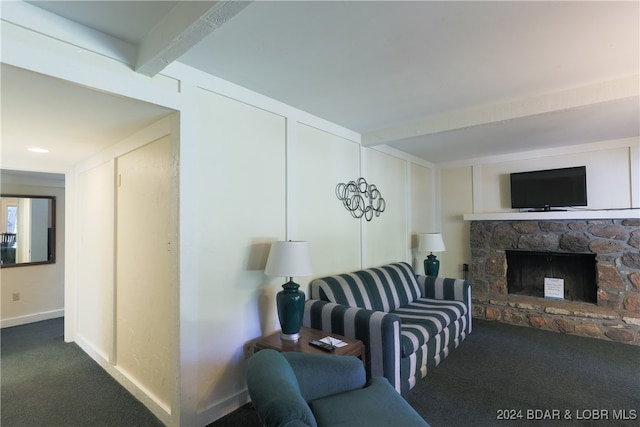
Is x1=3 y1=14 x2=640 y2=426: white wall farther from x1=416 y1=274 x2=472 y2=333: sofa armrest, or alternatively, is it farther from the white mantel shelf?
x1=416 y1=274 x2=472 y2=333: sofa armrest

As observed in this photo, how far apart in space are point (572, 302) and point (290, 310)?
12.4ft

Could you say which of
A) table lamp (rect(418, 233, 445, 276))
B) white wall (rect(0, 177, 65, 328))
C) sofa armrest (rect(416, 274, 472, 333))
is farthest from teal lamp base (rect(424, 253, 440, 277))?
white wall (rect(0, 177, 65, 328))

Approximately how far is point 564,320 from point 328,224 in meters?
3.11

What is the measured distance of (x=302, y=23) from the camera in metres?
1.59

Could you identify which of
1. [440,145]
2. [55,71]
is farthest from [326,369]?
[440,145]

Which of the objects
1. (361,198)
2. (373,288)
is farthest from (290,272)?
(361,198)

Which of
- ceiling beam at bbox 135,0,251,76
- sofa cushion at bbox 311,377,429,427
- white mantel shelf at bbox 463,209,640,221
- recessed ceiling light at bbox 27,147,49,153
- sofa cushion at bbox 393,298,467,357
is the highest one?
ceiling beam at bbox 135,0,251,76

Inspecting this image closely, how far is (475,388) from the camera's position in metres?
2.46

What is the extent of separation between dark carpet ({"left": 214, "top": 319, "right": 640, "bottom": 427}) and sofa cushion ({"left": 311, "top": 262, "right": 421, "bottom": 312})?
2.32 ft

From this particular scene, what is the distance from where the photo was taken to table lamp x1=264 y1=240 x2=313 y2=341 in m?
2.17

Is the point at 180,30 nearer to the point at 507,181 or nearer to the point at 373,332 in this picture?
the point at 373,332

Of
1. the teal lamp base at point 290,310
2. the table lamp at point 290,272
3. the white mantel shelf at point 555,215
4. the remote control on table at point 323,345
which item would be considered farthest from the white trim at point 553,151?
the remote control on table at point 323,345

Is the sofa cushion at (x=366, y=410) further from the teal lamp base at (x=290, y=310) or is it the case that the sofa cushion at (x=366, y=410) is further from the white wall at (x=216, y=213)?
the white wall at (x=216, y=213)

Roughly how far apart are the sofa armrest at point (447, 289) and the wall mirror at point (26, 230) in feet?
16.8
